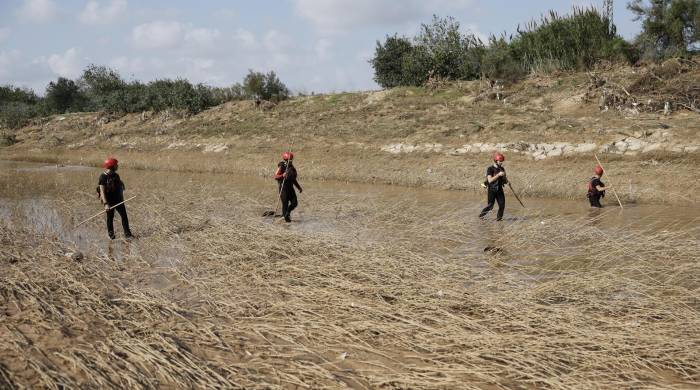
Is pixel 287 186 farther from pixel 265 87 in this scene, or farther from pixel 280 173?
pixel 265 87

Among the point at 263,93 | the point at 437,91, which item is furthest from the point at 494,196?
the point at 263,93

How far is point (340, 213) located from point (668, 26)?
20.9 metres

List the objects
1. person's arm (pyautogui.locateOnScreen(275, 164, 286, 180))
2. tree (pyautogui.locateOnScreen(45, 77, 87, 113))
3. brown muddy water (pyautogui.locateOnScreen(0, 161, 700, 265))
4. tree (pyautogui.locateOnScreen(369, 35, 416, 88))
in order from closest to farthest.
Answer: brown muddy water (pyautogui.locateOnScreen(0, 161, 700, 265)), person's arm (pyautogui.locateOnScreen(275, 164, 286, 180)), tree (pyautogui.locateOnScreen(369, 35, 416, 88)), tree (pyautogui.locateOnScreen(45, 77, 87, 113))

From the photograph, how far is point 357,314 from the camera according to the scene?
629 cm

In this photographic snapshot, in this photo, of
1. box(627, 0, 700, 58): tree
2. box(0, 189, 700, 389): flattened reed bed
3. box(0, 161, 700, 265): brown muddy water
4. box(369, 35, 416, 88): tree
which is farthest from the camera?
box(369, 35, 416, 88): tree

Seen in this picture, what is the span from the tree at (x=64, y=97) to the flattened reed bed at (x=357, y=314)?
49.3 m

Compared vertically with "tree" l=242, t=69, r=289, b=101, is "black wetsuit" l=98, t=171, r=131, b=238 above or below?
below

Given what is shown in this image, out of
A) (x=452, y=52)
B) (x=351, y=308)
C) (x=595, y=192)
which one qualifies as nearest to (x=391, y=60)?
(x=452, y=52)

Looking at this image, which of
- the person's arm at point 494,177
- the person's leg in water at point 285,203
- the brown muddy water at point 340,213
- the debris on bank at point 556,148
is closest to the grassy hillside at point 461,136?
the debris on bank at point 556,148

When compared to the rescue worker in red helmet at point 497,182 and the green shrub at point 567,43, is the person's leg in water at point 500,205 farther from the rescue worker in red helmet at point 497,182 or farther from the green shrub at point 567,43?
the green shrub at point 567,43

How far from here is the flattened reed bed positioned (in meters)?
5.01

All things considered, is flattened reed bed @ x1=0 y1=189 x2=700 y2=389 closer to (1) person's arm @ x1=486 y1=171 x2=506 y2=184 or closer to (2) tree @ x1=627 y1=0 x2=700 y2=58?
(1) person's arm @ x1=486 y1=171 x2=506 y2=184

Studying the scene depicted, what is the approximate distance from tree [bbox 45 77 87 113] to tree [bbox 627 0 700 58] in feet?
162

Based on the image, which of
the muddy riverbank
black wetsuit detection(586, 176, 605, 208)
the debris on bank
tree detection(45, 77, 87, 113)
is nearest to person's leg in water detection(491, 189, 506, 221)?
the muddy riverbank
